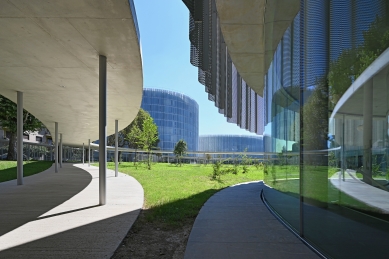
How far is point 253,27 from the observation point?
9.88 meters

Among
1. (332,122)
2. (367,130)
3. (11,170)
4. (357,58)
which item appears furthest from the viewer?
(11,170)

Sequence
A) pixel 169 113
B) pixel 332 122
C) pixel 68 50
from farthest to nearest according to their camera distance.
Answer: pixel 169 113 → pixel 68 50 → pixel 332 122

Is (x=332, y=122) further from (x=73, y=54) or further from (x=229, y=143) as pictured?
(x=229, y=143)

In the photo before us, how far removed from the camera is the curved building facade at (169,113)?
8150 cm

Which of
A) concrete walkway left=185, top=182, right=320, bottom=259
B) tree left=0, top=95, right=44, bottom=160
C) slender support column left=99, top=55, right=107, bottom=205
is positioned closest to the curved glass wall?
concrete walkway left=185, top=182, right=320, bottom=259

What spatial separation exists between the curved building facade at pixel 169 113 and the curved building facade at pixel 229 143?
1737 centimetres

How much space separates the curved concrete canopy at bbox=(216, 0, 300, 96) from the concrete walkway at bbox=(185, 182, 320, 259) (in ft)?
13.3

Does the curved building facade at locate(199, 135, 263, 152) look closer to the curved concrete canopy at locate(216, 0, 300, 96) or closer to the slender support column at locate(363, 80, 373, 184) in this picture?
the curved concrete canopy at locate(216, 0, 300, 96)

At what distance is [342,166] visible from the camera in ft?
11.9

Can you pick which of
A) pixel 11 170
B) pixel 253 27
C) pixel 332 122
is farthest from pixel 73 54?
pixel 11 170

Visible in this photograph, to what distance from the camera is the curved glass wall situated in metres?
2.85

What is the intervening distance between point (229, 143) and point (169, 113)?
98.2ft

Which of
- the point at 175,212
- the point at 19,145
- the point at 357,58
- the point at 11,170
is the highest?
the point at 357,58

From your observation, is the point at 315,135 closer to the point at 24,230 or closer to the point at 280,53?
the point at 280,53
